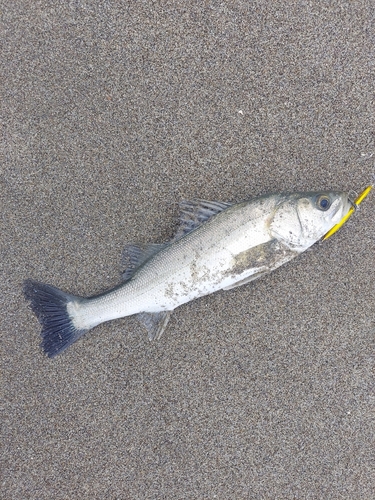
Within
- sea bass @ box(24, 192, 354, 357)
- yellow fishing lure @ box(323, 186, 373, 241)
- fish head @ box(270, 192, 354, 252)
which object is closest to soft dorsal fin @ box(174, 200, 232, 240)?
sea bass @ box(24, 192, 354, 357)

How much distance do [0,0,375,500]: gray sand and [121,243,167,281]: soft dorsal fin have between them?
0.15 meters

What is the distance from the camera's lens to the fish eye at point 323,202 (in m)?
1.53

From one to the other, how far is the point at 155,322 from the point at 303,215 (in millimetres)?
793

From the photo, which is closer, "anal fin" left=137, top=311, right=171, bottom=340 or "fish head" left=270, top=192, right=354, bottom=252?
"fish head" left=270, top=192, right=354, bottom=252

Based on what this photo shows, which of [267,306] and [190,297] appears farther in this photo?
[267,306]

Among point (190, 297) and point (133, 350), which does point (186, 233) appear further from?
point (133, 350)

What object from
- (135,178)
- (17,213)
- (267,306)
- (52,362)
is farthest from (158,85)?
(52,362)

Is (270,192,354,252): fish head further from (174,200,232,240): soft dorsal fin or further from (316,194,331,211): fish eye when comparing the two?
(174,200,232,240): soft dorsal fin

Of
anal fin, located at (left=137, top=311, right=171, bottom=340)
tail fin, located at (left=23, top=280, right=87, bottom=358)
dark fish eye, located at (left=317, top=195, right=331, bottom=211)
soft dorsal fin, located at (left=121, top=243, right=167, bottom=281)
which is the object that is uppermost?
dark fish eye, located at (left=317, top=195, right=331, bottom=211)

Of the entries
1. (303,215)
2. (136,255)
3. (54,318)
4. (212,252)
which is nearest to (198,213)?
(212,252)

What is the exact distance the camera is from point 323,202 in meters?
1.54

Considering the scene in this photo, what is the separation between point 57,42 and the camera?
1756 mm

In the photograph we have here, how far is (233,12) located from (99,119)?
0.81m

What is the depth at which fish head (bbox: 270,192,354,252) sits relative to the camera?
1.53 metres
